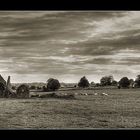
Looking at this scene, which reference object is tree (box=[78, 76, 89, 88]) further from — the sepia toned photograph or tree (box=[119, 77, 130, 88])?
tree (box=[119, 77, 130, 88])

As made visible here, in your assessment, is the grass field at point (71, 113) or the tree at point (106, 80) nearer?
the grass field at point (71, 113)

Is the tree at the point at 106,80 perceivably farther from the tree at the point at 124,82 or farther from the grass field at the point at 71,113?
the grass field at the point at 71,113

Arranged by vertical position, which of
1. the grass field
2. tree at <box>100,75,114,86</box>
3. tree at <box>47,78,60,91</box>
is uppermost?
tree at <box>100,75,114,86</box>

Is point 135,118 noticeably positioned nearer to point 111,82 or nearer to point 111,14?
point 111,82

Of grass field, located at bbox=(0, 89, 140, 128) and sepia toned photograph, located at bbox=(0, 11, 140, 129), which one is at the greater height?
sepia toned photograph, located at bbox=(0, 11, 140, 129)

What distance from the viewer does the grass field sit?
465 cm

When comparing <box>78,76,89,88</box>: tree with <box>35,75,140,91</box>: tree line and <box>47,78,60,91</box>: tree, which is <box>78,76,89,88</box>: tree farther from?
<box>47,78,60,91</box>: tree

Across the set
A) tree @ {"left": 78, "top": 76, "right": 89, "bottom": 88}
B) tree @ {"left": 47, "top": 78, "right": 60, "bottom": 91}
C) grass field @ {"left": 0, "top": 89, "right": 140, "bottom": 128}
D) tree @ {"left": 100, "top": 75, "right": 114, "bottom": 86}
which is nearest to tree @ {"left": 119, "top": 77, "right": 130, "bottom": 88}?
tree @ {"left": 100, "top": 75, "right": 114, "bottom": 86}

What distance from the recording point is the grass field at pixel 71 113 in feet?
15.3

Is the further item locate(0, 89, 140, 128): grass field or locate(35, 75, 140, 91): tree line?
locate(35, 75, 140, 91): tree line

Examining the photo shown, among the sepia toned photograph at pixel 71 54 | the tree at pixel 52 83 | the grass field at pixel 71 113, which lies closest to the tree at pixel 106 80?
the sepia toned photograph at pixel 71 54

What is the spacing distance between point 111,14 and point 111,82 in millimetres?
1230
